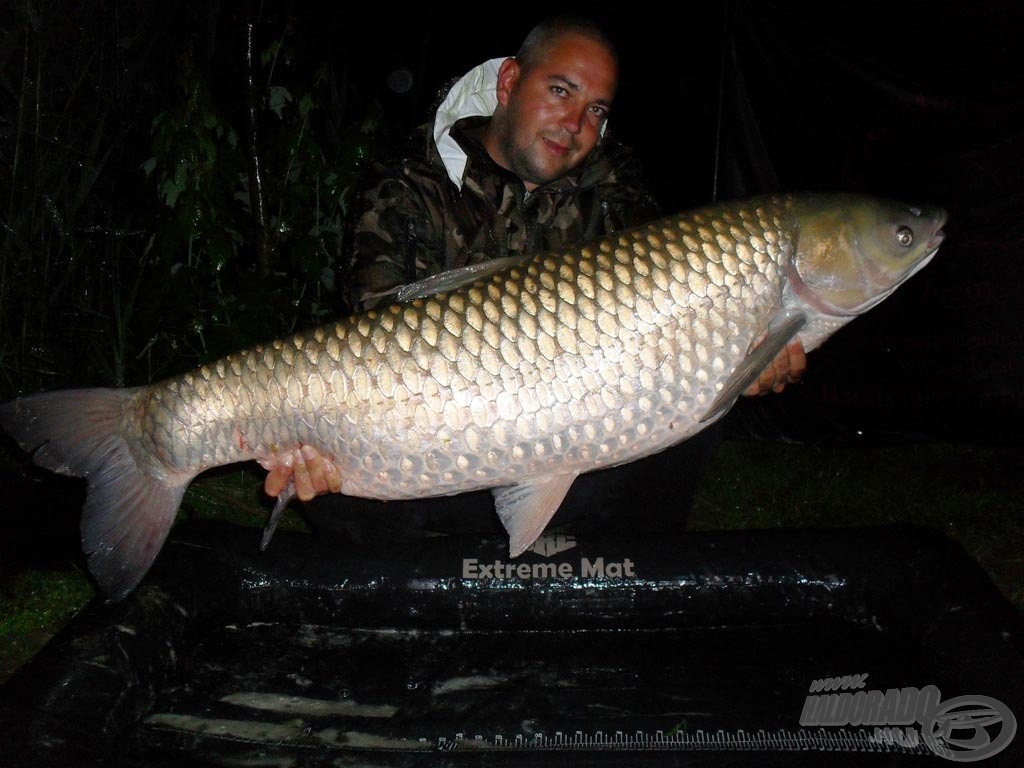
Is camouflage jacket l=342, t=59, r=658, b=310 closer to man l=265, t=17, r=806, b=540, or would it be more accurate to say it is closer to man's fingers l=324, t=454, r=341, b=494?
man l=265, t=17, r=806, b=540

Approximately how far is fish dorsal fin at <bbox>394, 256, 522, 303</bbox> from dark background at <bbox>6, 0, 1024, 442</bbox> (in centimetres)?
166

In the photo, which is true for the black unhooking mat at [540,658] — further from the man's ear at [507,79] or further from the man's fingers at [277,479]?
the man's ear at [507,79]

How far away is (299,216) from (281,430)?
2203 mm

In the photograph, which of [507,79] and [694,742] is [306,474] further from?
[507,79]

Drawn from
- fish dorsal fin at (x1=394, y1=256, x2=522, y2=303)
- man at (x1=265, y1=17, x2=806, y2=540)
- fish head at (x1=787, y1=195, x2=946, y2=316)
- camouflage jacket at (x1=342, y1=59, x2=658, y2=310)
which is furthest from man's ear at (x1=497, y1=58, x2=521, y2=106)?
fish head at (x1=787, y1=195, x2=946, y2=316)

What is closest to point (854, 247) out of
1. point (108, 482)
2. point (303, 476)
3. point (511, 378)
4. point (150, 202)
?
point (511, 378)

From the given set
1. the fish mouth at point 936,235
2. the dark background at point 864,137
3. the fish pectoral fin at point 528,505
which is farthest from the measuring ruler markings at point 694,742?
the dark background at point 864,137

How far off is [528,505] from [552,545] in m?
0.37

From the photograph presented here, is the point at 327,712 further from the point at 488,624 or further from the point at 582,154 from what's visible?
the point at 582,154

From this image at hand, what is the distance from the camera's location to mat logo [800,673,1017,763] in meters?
1.37

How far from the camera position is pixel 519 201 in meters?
2.29

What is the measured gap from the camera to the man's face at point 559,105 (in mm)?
2139

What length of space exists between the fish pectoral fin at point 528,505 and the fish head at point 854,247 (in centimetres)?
63

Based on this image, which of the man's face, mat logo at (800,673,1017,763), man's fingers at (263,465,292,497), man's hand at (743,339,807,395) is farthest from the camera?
the man's face
